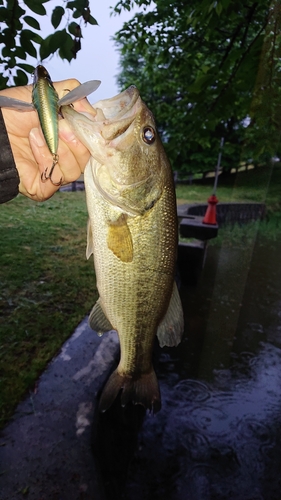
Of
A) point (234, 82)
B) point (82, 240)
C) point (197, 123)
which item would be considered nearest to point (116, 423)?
point (197, 123)

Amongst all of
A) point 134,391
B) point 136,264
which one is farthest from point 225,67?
point 134,391

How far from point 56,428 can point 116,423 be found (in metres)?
0.75

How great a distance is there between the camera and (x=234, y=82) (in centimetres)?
479

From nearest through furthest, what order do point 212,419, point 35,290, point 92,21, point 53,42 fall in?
point 53,42 → point 92,21 → point 212,419 → point 35,290

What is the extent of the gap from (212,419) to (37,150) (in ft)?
11.1

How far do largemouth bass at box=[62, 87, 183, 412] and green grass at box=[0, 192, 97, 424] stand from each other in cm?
165

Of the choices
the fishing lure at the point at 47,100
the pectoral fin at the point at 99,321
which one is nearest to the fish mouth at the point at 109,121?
the fishing lure at the point at 47,100

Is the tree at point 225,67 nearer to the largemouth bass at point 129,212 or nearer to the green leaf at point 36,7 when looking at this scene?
the green leaf at point 36,7

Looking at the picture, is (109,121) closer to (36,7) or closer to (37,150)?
(37,150)

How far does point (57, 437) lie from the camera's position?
262cm

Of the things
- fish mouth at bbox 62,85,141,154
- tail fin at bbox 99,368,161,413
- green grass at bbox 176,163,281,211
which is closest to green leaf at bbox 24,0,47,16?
fish mouth at bbox 62,85,141,154

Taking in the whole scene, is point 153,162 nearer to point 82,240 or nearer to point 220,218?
point 82,240

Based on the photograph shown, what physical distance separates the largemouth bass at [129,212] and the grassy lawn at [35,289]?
65.9 inches

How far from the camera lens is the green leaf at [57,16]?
3054 millimetres
